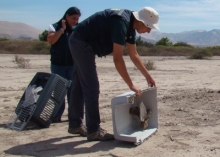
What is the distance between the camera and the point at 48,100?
556cm

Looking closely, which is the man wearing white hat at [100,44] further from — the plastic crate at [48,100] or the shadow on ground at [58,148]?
the plastic crate at [48,100]

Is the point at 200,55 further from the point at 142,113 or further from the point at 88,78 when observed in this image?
the point at 88,78

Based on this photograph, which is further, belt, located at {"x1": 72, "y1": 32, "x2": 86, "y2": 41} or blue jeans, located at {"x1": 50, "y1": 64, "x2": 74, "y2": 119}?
blue jeans, located at {"x1": 50, "y1": 64, "x2": 74, "y2": 119}

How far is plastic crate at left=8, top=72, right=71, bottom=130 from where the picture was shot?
18.0ft

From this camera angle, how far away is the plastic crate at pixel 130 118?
15.1 feet

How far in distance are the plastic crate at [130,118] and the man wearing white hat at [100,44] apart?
0.54 feet

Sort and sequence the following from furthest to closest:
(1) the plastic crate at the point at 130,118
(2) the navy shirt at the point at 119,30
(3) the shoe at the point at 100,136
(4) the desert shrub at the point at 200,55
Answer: (4) the desert shrub at the point at 200,55 < (3) the shoe at the point at 100,136 < (1) the plastic crate at the point at 130,118 < (2) the navy shirt at the point at 119,30

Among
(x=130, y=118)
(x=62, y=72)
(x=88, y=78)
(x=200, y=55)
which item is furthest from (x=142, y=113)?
(x=200, y=55)

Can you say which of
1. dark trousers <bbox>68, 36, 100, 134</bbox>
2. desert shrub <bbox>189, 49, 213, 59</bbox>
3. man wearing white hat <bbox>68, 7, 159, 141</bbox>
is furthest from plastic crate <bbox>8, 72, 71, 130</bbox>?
desert shrub <bbox>189, 49, 213, 59</bbox>

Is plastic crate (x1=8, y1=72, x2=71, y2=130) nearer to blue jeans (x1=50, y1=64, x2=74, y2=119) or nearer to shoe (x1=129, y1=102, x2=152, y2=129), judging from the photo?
blue jeans (x1=50, y1=64, x2=74, y2=119)

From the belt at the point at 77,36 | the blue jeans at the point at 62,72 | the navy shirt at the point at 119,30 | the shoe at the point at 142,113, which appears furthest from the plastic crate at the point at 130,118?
the blue jeans at the point at 62,72

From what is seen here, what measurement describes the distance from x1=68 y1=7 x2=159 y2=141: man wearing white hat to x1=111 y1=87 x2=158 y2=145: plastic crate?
0.54ft

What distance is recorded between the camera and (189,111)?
6.45 metres

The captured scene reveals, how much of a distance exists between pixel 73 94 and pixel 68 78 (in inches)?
41.6
